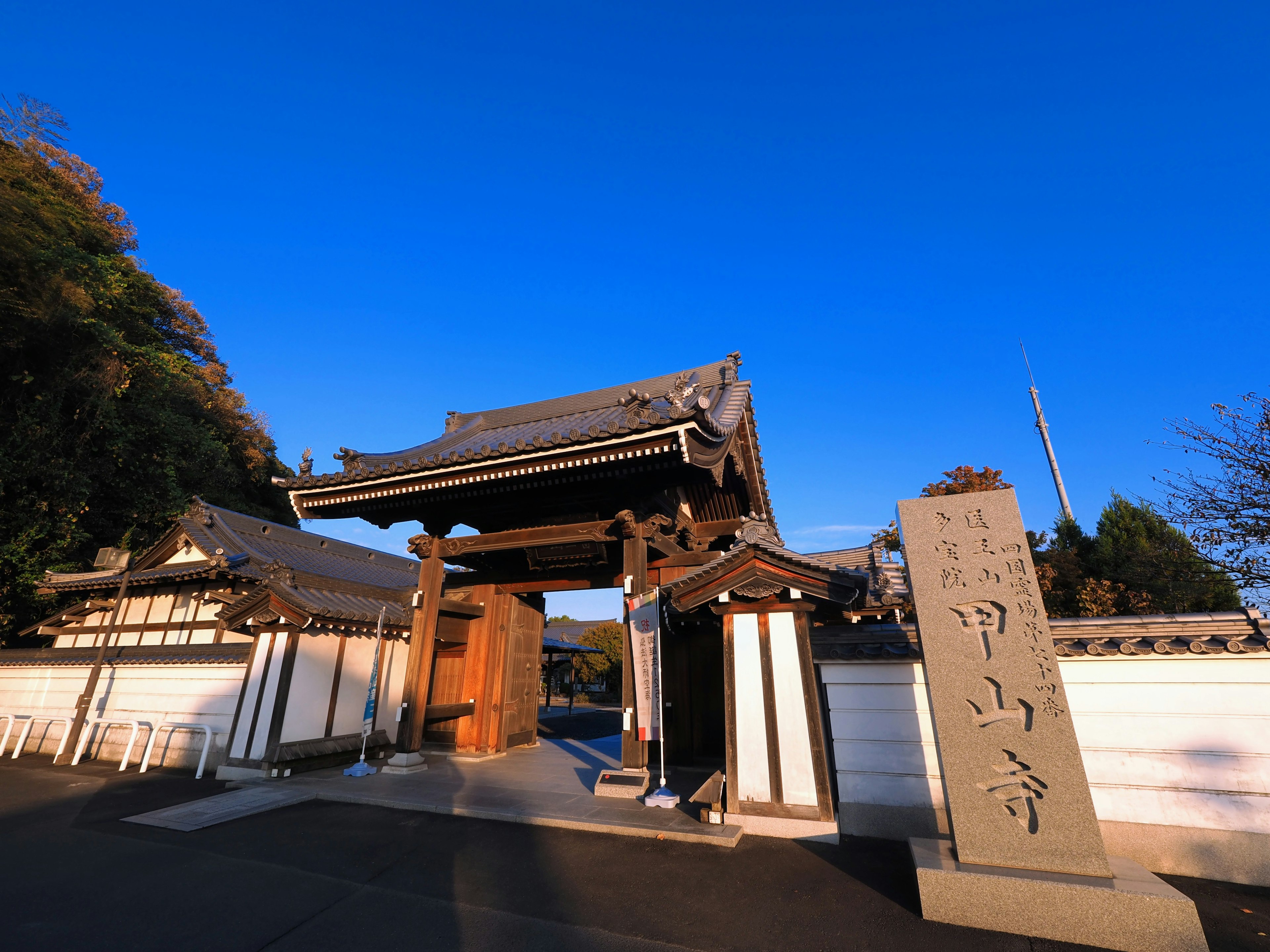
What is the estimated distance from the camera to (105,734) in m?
11.8

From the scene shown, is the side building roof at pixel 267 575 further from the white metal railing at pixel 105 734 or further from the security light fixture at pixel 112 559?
the white metal railing at pixel 105 734

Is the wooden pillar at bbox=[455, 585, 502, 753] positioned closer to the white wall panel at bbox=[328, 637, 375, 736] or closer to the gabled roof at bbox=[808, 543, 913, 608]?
the white wall panel at bbox=[328, 637, 375, 736]

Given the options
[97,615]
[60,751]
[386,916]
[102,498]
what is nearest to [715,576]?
[386,916]

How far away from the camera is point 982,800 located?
421 centimetres

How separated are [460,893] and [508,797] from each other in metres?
3.03

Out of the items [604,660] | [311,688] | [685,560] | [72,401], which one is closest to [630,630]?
[685,560]

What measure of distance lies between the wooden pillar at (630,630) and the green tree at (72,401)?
59.4 ft

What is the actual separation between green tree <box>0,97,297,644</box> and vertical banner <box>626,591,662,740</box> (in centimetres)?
1853

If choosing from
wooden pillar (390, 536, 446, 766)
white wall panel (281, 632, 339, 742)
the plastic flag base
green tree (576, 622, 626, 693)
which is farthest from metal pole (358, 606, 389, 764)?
green tree (576, 622, 626, 693)

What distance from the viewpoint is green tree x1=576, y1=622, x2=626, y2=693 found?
3541 cm

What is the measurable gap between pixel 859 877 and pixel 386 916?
4.07m

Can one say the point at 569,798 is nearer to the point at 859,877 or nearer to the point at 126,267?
the point at 859,877

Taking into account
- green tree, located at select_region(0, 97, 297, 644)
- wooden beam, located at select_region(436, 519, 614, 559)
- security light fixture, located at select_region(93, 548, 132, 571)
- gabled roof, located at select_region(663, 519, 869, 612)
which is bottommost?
gabled roof, located at select_region(663, 519, 869, 612)

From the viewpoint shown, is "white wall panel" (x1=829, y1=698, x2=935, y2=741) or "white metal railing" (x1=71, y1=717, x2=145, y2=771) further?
"white metal railing" (x1=71, y1=717, x2=145, y2=771)
